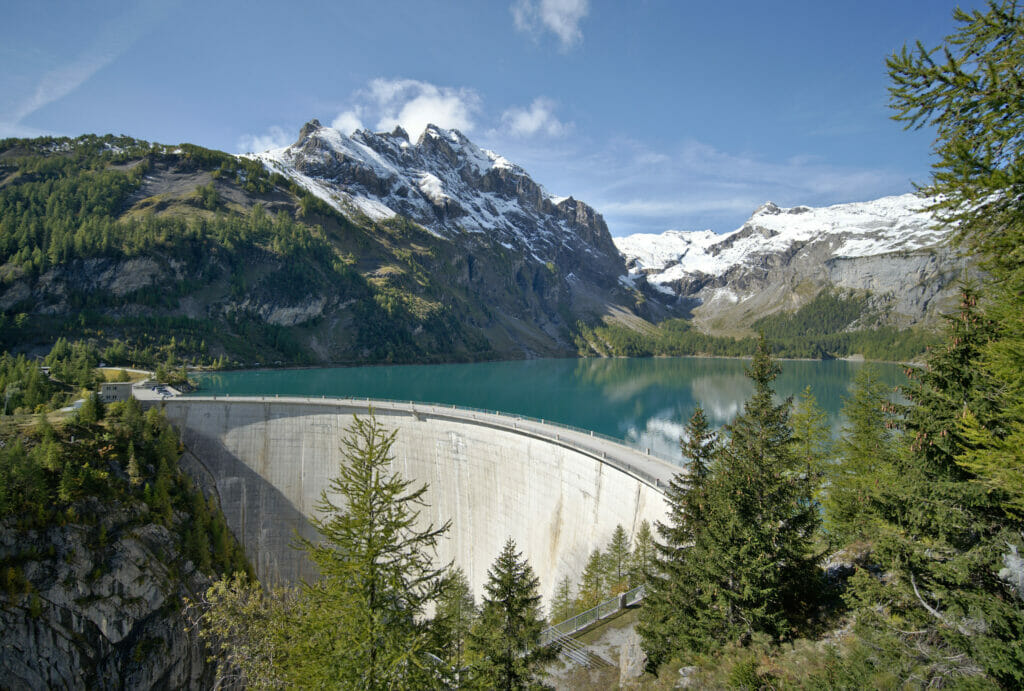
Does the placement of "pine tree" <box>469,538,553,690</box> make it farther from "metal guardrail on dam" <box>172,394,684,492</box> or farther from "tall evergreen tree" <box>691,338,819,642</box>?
"metal guardrail on dam" <box>172,394,684,492</box>

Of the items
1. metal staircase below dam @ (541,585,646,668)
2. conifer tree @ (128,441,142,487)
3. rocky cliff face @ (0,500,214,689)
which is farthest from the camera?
conifer tree @ (128,441,142,487)

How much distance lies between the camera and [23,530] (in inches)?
1201

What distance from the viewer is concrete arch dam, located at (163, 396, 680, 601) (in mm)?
29703

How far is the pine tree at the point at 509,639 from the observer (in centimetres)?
1180

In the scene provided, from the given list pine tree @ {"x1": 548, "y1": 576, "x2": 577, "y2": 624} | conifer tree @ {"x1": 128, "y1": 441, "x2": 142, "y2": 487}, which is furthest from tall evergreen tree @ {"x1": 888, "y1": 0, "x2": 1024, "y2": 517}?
conifer tree @ {"x1": 128, "y1": 441, "x2": 142, "y2": 487}

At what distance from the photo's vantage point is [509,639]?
1204 cm

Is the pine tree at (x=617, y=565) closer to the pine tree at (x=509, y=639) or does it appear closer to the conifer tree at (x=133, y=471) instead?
the pine tree at (x=509, y=639)

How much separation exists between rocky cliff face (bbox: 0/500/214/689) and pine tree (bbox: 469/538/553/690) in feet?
105

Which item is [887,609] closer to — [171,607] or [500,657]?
[500,657]

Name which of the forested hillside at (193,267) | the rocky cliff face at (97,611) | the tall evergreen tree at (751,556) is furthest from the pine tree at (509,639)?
the forested hillside at (193,267)

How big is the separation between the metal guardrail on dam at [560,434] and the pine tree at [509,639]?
1397cm

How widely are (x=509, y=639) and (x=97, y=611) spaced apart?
33443 millimetres

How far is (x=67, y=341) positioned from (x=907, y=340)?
869ft

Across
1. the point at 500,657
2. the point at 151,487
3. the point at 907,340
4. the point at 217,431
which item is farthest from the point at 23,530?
the point at 907,340
